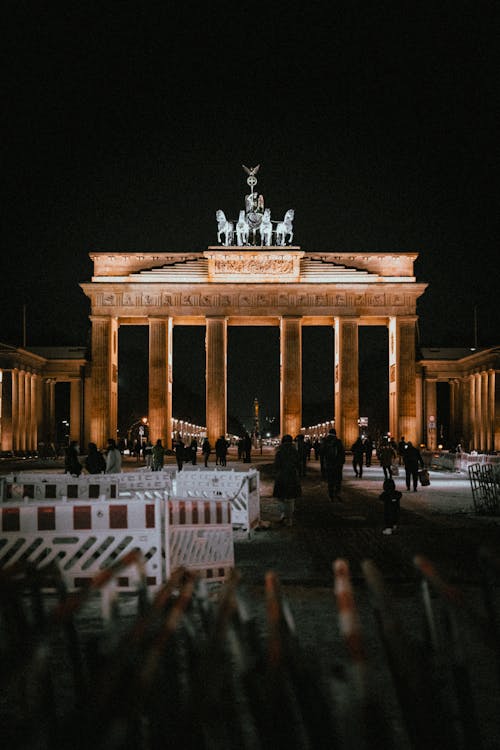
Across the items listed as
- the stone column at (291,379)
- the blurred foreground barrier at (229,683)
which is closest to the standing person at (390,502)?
the blurred foreground barrier at (229,683)

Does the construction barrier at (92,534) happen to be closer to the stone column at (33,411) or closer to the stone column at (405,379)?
the stone column at (405,379)

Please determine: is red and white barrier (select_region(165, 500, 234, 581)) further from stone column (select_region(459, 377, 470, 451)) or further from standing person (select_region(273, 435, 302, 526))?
stone column (select_region(459, 377, 470, 451))

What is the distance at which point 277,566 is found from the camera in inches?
497

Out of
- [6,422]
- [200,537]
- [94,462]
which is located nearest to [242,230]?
[6,422]

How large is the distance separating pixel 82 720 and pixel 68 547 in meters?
7.29

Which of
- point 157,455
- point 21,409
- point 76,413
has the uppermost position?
point 21,409

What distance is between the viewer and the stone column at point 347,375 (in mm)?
71625

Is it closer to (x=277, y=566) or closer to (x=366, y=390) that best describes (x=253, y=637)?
(x=277, y=566)

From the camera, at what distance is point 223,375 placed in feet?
237

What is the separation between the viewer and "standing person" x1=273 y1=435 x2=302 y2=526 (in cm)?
1780

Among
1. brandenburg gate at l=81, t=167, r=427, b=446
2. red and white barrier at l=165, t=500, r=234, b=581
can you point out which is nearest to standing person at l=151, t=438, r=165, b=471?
red and white barrier at l=165, t=500, r=234, b=581

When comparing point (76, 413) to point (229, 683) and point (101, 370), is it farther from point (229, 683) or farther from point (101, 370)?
point (229, 683)

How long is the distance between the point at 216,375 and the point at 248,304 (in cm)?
677

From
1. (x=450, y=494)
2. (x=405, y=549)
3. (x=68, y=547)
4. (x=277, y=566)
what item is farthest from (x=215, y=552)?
(x=450, y=494)
